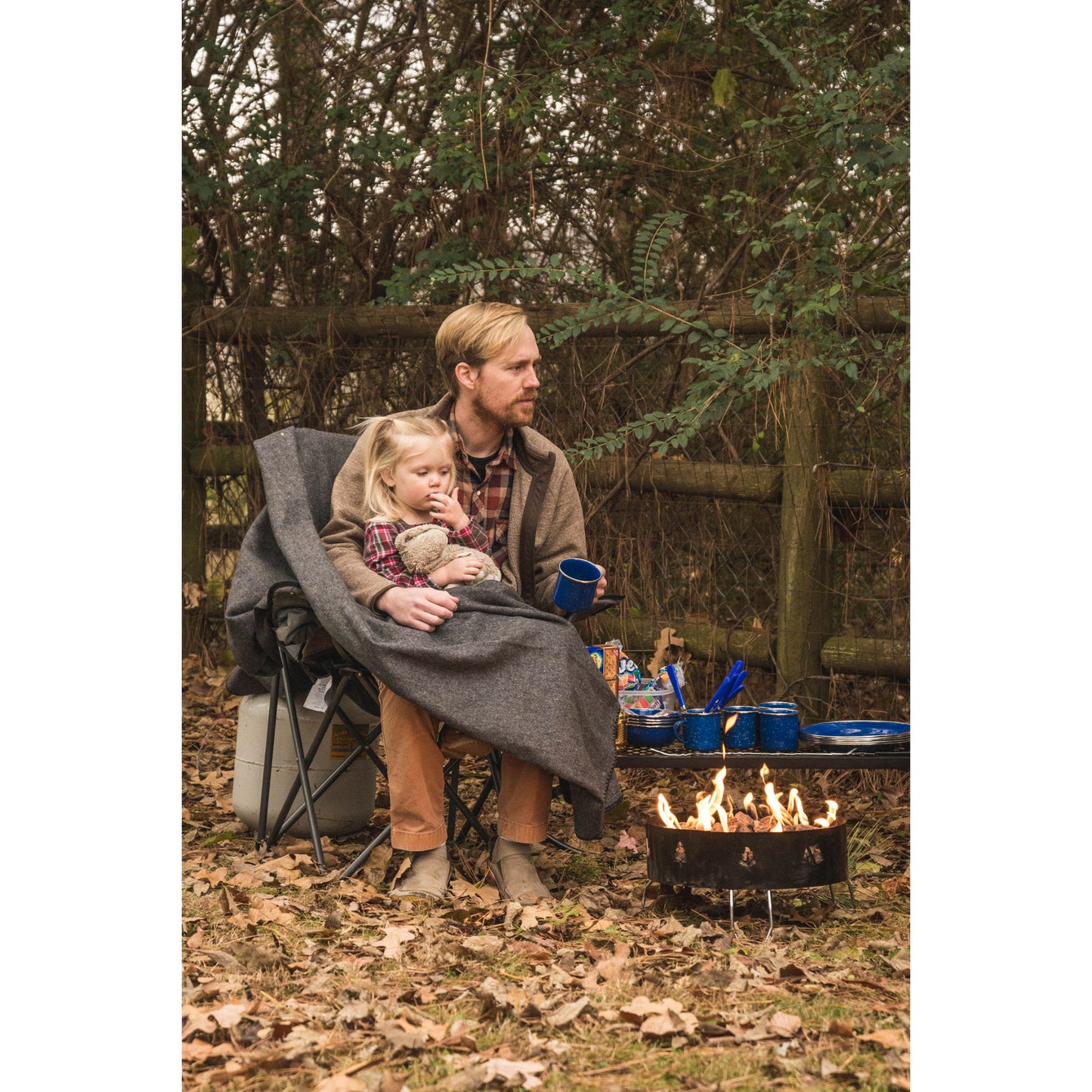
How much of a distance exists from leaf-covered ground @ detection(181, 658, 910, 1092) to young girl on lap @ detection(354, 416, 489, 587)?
2.59 feet

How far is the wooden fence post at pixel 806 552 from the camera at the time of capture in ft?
14.0

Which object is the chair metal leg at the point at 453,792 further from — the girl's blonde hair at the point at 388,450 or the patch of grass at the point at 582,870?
the girl's blonde hair at the point at 388,450

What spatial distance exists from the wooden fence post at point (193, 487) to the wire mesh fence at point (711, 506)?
0.52 meters

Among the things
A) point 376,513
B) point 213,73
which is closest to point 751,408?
point 376,513

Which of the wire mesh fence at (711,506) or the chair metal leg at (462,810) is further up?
the wire mesh fence at (711,506)

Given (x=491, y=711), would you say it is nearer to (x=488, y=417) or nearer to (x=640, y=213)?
(x=488, y=417)

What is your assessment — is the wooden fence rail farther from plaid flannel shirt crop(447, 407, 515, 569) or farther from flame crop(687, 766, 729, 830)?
flame crop(687, 766, 729, 830)

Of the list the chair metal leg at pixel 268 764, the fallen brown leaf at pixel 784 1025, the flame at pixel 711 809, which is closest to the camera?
the fallen brown leaf at pixel 784 1025

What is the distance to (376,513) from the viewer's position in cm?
332

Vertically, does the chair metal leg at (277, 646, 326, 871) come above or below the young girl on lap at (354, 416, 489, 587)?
below

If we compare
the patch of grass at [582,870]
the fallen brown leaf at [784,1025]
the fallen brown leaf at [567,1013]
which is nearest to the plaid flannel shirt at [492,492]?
the patch of grass at [582,870]

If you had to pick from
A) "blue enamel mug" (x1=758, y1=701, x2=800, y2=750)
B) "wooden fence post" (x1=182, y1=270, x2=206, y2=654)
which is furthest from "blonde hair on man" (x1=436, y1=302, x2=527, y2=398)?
"wooden fence post" (x1=182, y1=270, x2=206, y2=654)

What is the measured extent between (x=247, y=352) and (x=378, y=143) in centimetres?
116

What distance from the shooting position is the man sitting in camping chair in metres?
3.07
